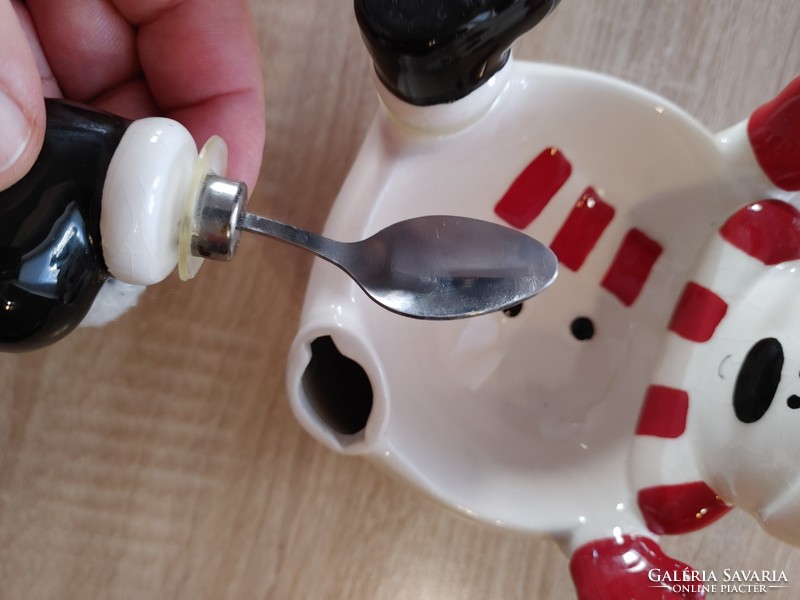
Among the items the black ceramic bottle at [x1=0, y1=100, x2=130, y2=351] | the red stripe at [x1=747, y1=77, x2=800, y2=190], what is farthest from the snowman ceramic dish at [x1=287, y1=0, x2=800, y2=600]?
the black ceramic bottle at [x1=0, y1=100, x2=130, y2=351]

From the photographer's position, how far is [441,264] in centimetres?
28

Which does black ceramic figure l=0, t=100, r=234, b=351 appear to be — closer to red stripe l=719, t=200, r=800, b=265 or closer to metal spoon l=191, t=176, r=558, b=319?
metal spoon l=191, t=176, r=558, b=319

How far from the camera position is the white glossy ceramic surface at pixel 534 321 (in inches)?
13.5

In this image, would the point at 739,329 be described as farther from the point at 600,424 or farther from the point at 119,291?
the point at 119,291

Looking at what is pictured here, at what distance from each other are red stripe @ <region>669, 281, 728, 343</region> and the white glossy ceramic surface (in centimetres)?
1

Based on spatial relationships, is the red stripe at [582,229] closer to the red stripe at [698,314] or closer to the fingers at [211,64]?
the red stripe at [698,314]

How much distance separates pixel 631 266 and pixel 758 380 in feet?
0.36

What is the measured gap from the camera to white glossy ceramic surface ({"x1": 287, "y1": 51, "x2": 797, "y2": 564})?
342 millimetres

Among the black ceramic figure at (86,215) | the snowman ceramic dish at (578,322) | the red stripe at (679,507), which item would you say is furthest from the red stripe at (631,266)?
the black ceramic figure at (86,215)

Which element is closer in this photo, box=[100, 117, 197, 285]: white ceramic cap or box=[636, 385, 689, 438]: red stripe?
box=[100, 117, 197, 285]: white ceramic cap

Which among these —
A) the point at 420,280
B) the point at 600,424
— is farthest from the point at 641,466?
the point at 420,280

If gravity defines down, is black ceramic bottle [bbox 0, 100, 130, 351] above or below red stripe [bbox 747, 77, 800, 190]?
below

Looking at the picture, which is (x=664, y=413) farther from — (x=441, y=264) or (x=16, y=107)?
(x=16, y=107)

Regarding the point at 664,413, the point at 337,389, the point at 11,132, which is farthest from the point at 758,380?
the point at 11,132
